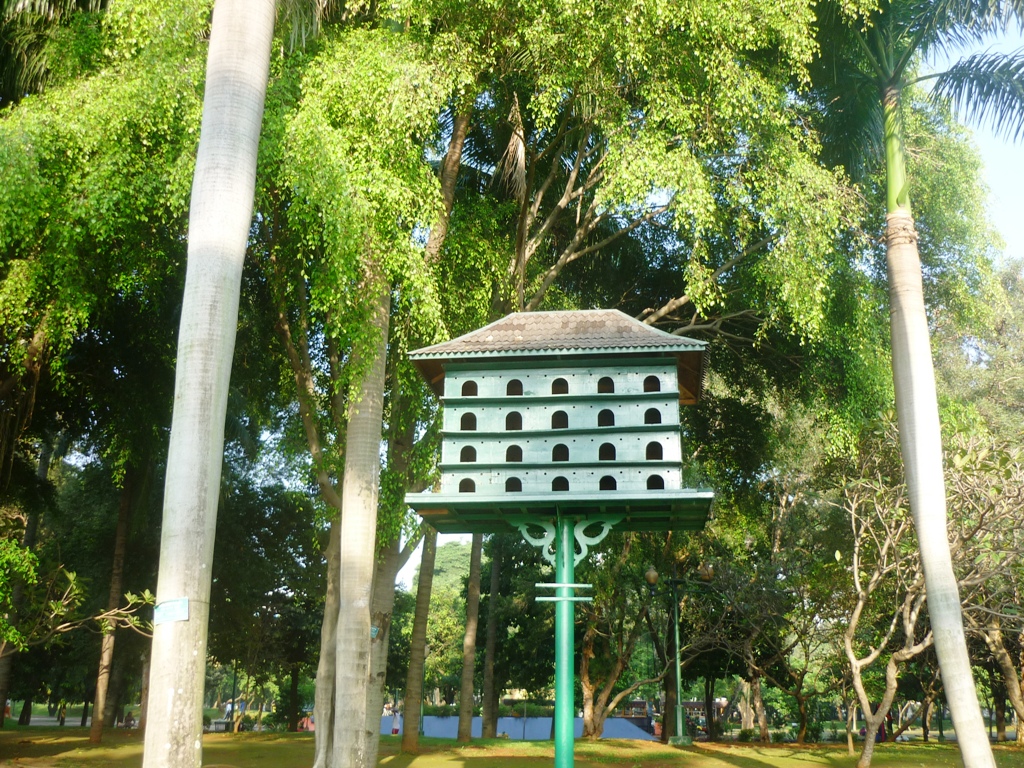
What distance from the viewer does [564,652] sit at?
8.55 m

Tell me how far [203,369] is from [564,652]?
13.8ft

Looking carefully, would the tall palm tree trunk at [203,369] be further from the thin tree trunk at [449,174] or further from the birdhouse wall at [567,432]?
the thin tree trunk at [449,174]

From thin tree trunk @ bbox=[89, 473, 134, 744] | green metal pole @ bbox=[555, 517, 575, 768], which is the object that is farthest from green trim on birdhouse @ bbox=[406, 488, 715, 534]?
thin tree trunk @ bbox=[89, 473, 134, 744]

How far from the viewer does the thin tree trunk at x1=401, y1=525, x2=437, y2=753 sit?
17.0m

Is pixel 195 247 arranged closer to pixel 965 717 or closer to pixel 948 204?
pixel 965 717

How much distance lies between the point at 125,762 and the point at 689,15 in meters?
15.9

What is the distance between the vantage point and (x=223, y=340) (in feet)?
23.7

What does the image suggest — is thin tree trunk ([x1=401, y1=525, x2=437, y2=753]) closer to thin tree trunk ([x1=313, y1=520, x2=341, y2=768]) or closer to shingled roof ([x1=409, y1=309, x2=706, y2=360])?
thin tree trunk ([x1=313, y1=520, x2=341, y2=768])

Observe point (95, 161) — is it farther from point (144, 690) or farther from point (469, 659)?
point (144, 690)

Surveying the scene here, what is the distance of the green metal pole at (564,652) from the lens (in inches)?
330

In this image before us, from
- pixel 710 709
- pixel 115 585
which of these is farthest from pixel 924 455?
pixel 710 709

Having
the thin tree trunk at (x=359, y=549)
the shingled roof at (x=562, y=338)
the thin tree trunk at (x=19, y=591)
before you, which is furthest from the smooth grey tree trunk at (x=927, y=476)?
A: the thin tree trunk at (x=19, y=591)

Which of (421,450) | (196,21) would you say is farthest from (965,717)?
(196,21)

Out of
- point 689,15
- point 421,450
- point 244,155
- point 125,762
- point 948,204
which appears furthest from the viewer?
point 125,762
